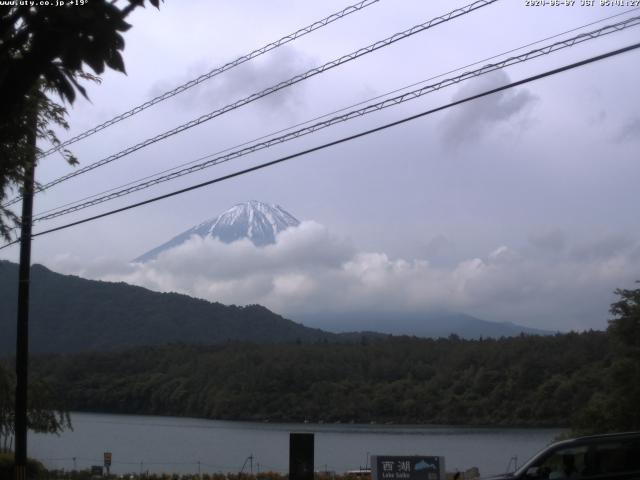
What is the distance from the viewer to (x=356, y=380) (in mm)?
70062

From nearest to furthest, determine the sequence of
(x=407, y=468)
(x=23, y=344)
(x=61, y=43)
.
Answer: (x=61, y=43), (x=407, y=468), (x=23, y=344)

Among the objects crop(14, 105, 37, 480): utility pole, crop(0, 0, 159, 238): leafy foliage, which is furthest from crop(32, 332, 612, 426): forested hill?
crop(0, 0, 159, 238): leafy foliage

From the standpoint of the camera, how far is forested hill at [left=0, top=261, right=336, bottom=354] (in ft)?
381

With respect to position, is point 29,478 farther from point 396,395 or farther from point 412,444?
point 396,395

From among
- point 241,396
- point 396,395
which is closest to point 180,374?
point 241,396

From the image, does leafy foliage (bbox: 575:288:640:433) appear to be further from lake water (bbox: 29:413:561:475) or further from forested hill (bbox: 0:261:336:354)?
forested hill (bbox: 0:261:336:354)

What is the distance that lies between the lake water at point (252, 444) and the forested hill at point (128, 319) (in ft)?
130

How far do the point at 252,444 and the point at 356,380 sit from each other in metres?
16.2

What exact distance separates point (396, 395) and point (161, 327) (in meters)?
72.6

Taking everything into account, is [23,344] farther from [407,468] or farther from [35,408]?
[407,468]

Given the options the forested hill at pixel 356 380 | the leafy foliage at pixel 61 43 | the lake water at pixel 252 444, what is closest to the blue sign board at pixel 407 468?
the leafy foliage at pixel 61 43
